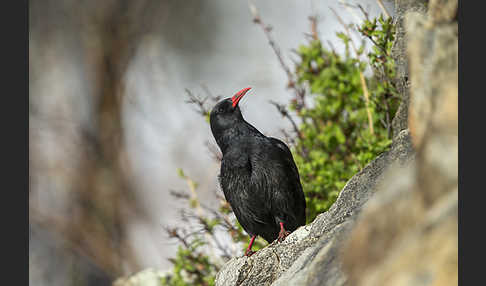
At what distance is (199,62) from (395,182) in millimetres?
9086

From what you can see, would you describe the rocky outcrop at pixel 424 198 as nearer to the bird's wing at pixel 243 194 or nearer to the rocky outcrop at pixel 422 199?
the rocky outcrop at pixel 422 199

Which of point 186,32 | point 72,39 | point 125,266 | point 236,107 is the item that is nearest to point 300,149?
point 236,107

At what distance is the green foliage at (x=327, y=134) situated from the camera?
418 centimetres

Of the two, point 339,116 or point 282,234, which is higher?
point 339,116

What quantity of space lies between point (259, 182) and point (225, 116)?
59cm

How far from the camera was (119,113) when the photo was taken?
1035 cm

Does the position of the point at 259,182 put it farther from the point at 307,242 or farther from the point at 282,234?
the point at 307,242

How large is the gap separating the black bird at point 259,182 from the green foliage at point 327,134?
1.62 ft

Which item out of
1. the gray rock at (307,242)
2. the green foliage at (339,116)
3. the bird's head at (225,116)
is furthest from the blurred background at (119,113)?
the gray rock at (307,242)

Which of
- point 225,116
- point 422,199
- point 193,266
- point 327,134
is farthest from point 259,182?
point 422,199

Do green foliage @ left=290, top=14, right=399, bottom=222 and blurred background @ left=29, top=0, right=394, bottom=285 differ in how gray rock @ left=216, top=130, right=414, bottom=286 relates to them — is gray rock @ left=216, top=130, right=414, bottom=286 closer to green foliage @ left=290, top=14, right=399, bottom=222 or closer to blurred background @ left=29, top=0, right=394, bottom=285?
green foliage @ left=290, top=14, right=399, bottom=222

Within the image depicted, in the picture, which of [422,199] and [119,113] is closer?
[422,199]

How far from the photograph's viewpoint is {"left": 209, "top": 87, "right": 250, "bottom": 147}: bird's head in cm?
390

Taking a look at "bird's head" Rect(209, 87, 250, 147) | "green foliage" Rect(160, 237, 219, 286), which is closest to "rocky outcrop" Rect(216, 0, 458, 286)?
"bird's head" Rect(209, 87, 250, 147)
